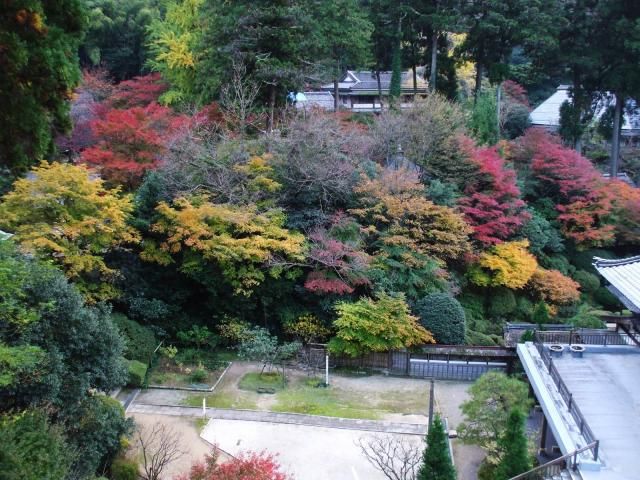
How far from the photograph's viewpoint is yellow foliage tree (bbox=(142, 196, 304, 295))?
1728cm

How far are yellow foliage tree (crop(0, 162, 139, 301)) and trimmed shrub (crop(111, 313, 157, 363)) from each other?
3.16 ft

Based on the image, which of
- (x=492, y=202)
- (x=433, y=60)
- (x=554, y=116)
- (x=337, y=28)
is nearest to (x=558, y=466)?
(x=492, y=202)

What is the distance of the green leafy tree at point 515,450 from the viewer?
1109 centimetres

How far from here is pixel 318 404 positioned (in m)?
16.1

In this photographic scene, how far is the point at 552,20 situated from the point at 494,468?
2405cm

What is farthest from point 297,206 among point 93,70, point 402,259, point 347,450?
point 93,70

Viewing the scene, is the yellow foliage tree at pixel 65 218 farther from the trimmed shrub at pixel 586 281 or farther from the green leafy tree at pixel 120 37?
the green leafy tree at pixel 120 37

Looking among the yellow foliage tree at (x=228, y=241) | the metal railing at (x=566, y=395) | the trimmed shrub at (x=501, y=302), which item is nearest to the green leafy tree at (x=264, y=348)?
the yellow foliage tree at (x=228, y=241)

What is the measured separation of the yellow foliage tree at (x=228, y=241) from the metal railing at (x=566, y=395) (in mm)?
7210

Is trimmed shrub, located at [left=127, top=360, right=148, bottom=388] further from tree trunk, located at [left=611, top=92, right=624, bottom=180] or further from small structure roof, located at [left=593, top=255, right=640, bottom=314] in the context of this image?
tree trunk, located at [left=611, top=92, right=624, bottom=180]

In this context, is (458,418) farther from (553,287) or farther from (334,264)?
(553,287)

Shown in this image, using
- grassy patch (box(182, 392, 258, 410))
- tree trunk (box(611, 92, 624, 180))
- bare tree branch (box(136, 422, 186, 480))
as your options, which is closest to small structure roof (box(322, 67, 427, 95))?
tree trunk (box(611, 92, 624, 180))

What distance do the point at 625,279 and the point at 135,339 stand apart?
43.6 ft

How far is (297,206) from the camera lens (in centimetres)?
2000
